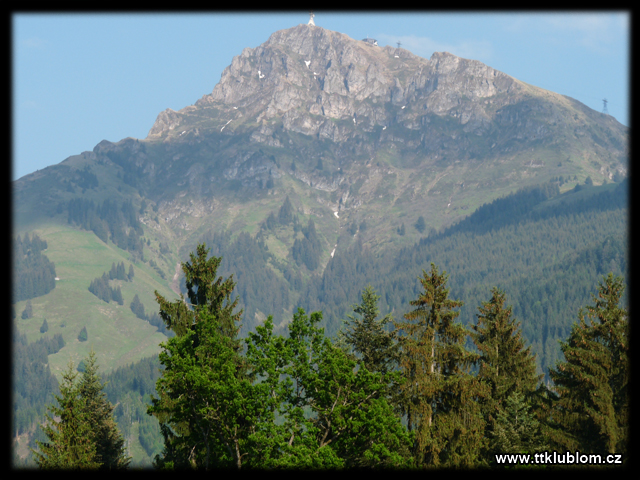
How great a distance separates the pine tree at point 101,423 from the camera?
5247 cm

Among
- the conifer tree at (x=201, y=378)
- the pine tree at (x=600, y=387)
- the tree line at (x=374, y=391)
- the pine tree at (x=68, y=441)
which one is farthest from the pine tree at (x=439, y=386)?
the pine tree at (x=68, y=441)

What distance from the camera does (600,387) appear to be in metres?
40.2

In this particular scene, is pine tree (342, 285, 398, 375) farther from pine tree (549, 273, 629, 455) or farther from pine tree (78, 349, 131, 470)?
pine tree (78, 349, 131, 470)

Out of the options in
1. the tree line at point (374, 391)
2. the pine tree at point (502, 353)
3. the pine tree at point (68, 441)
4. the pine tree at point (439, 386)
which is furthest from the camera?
the pine tree at point (502, 353)

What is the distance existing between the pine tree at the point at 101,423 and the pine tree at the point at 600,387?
32.9 meters

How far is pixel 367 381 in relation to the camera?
33.5 meters

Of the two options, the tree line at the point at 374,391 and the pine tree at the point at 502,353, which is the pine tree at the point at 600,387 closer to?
the tree line at the point at 374,391

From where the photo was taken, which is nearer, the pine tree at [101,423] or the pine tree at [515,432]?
the pine tree at [515,432]

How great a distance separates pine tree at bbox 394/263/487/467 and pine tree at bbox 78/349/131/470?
2537cm

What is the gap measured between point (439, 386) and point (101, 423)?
31337mm

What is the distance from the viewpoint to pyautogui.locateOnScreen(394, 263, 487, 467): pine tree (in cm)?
3694

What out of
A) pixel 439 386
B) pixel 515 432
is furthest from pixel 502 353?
pixel 439 386
